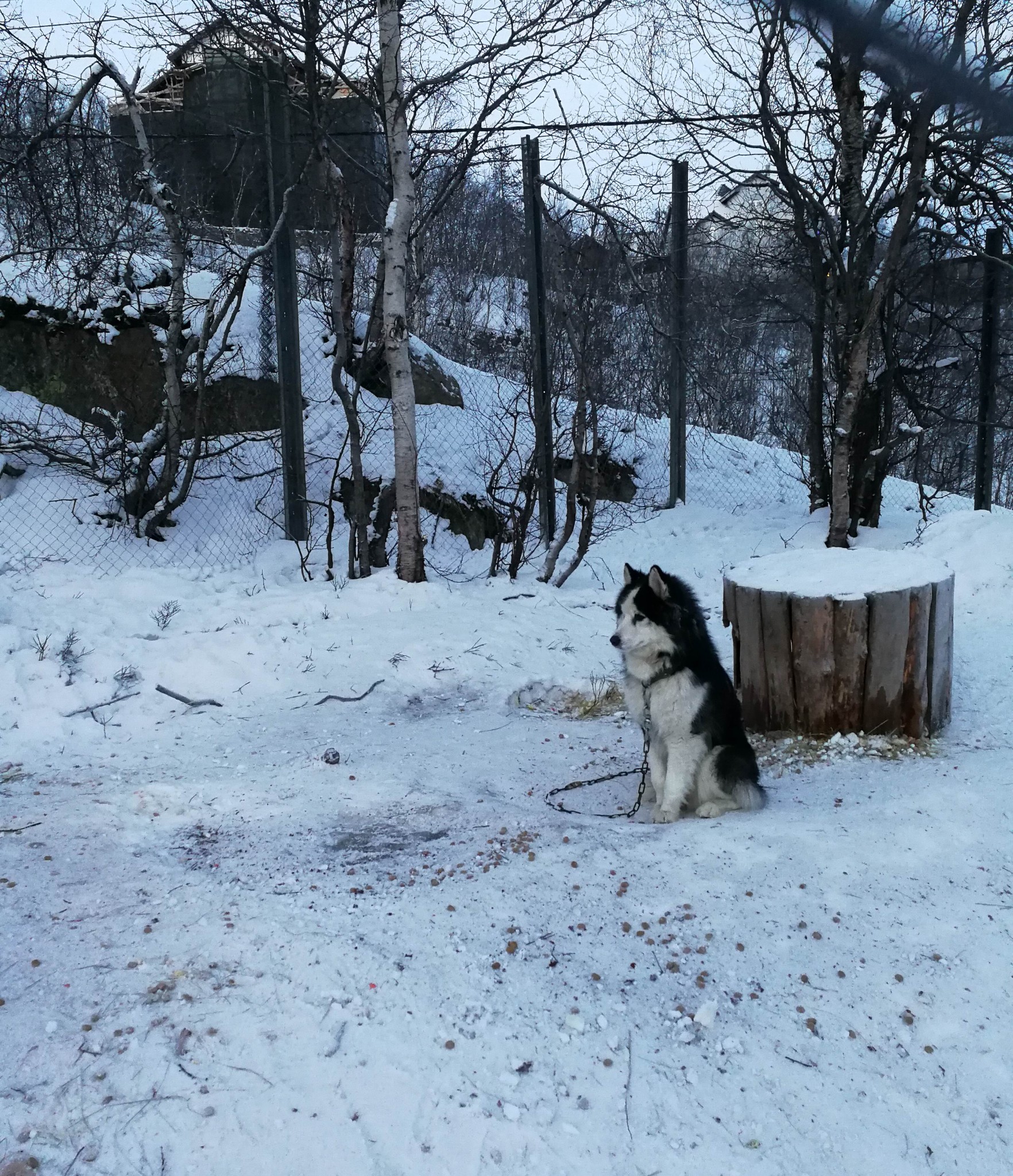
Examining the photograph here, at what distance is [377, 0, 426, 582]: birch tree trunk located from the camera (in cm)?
709

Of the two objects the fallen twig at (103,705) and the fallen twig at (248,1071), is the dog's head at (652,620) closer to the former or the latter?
the fallen twig at (248,1071)

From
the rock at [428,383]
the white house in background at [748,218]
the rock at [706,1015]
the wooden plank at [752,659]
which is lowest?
the rock at [706,1015]

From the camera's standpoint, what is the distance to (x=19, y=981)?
108 inches

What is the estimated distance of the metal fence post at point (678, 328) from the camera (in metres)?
9.73

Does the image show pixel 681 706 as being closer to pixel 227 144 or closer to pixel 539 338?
pixel 539 338

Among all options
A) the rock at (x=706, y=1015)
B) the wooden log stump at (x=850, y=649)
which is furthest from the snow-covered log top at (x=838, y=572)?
the rock at (x=706, y=1015)

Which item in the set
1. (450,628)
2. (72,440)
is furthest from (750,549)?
(72,440)

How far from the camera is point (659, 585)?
433 centimetres

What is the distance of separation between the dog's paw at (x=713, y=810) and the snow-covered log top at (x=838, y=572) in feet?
4.31

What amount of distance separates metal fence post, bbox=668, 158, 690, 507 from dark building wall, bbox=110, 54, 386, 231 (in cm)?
322

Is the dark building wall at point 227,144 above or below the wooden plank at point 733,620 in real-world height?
above

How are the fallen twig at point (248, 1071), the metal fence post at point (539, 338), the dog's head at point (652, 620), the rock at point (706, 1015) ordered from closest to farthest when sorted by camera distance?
Result: the fallen twig at point (248, 1071), the rock at point (706, 1015), the dog's head at point (652, 620), the metal fence post at point (539, 338)

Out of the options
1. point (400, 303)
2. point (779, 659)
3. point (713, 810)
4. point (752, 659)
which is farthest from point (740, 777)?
point (400, 303)

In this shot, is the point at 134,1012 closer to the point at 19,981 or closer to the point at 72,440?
the point at 19,981
